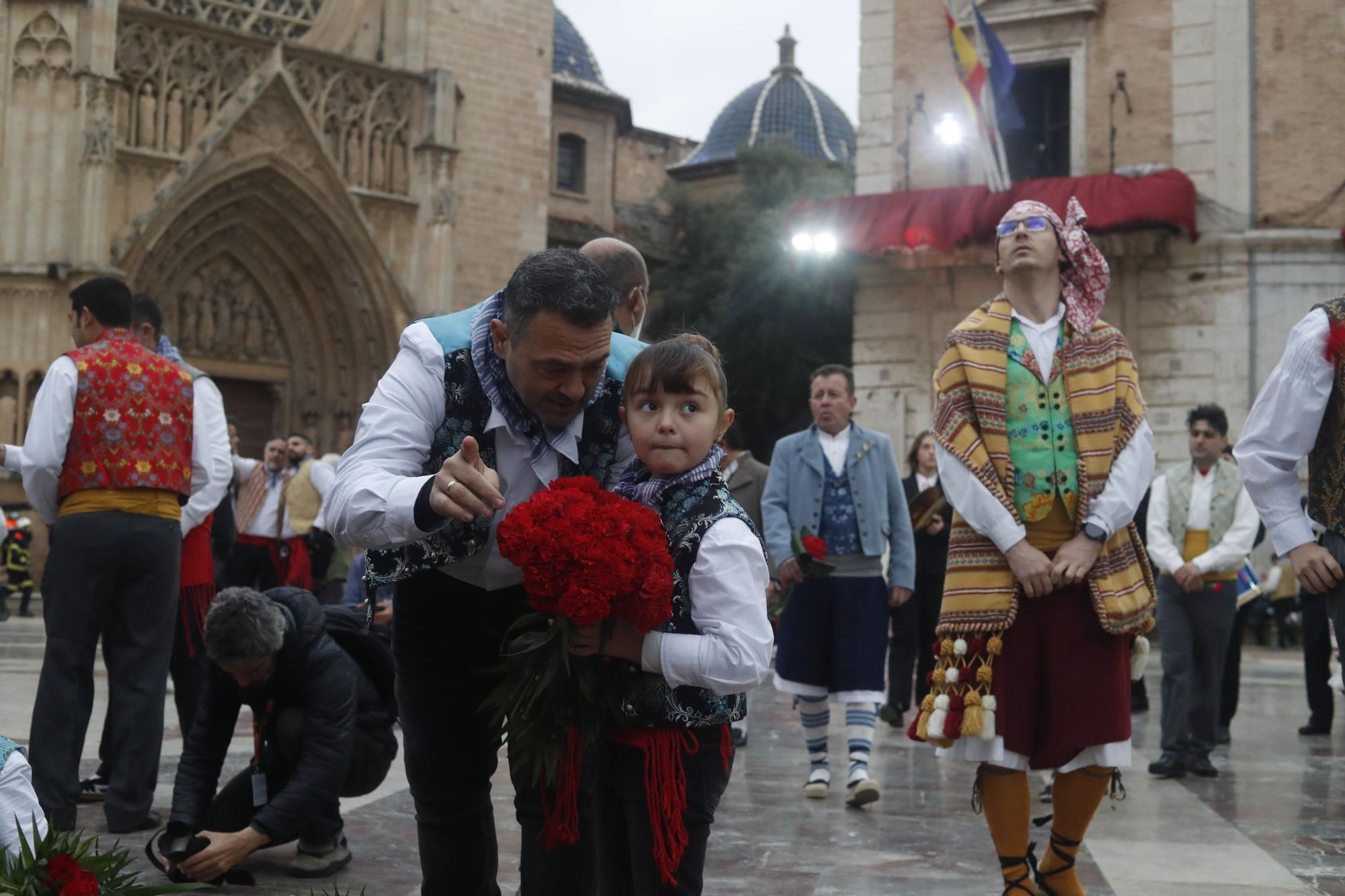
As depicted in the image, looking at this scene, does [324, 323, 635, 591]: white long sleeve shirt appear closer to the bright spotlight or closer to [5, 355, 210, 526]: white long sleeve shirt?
[5, 355, 210, 526]: white long sleeve shirt

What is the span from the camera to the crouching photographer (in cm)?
512

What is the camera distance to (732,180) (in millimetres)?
39000

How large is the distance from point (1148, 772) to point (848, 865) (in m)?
3.33

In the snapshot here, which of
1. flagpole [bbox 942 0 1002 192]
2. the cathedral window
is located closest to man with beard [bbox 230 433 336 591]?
flagpole [bbox 942 0 1002 192]

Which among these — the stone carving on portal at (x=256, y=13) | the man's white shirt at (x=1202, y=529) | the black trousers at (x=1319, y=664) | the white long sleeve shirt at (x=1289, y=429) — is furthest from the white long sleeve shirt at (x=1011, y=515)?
the stone carving on portal at (x=256, y=13)

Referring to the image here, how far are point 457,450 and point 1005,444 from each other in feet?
7.04

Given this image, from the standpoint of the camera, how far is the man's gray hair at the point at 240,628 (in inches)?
202

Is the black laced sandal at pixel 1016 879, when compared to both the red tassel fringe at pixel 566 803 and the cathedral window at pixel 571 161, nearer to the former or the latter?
the red tassel fringe at pixel 566 803

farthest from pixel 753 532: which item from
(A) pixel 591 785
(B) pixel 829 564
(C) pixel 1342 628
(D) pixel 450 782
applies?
(B) pixel 829 564

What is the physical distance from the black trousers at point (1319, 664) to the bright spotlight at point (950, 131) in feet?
34.0

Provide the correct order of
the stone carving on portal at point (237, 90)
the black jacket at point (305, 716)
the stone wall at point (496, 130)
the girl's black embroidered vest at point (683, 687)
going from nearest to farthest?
the girl's black embroidered vest at point (683, 687) → the black jacket at point (305, 716) → the stone carving on portal at point (237, 90) → the stone wall at point (496, 130)

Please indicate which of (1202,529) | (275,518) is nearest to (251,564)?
(275,518)

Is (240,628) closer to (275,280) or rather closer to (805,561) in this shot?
(805,561)

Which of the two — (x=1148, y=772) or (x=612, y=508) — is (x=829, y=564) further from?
(x=612, y=508)
